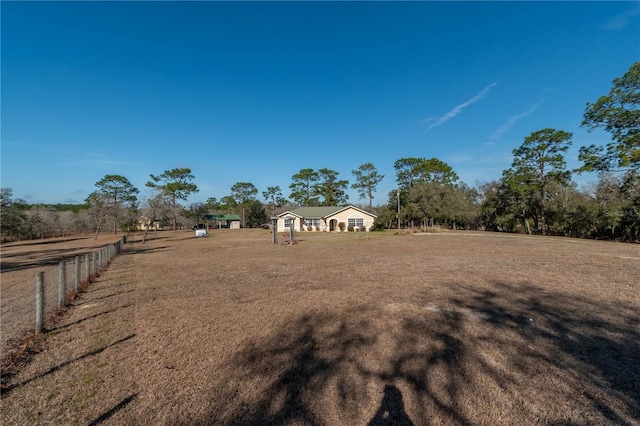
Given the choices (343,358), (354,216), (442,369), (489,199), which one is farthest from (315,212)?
(442,369)

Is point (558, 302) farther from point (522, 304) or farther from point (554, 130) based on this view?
point (554, 130)

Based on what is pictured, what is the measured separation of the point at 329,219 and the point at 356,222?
393cm

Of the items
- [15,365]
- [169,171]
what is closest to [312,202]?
[169,171]

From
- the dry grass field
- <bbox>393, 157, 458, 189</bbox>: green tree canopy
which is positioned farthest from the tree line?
the dry grass field

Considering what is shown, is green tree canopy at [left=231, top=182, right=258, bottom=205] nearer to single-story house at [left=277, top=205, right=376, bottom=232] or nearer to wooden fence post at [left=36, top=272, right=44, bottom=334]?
single-story house at [left=277, top=205, right=376, bottom=232]

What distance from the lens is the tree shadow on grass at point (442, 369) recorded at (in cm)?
253

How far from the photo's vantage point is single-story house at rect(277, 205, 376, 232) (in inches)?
1412

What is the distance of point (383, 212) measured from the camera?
133ft

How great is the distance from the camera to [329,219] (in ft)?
123

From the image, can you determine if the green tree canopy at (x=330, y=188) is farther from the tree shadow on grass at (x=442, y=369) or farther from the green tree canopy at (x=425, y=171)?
the tree shadow on grass at (x=442, y=369)

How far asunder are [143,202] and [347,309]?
37557 mm

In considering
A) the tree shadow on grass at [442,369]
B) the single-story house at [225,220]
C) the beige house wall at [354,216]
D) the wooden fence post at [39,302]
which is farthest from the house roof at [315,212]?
the wooden fence post at [39,302]

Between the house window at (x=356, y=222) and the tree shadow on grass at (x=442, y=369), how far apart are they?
3066cm

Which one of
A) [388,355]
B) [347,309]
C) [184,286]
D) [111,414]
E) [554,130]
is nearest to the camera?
[111,414]
